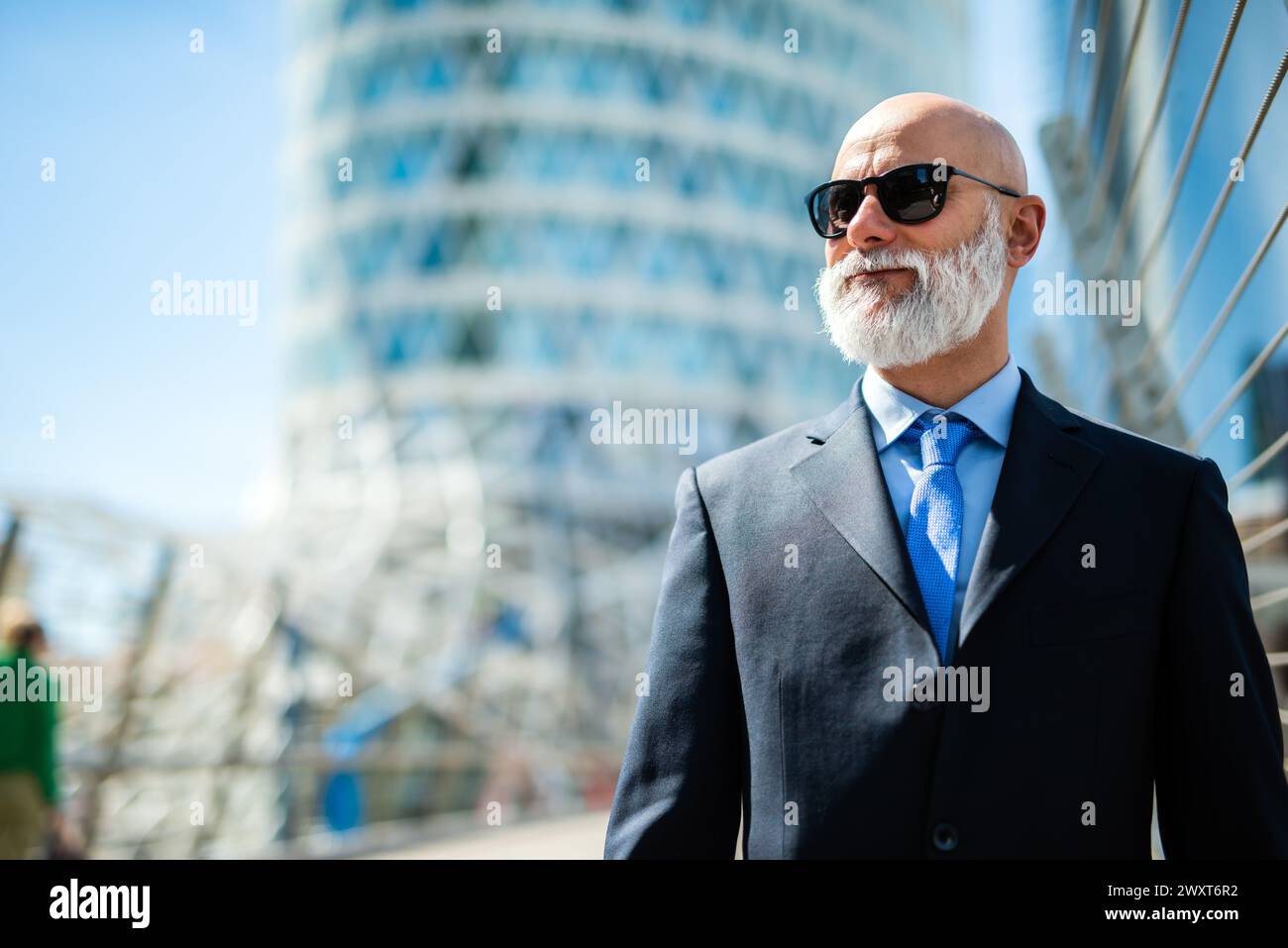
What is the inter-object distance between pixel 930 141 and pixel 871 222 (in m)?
0.20

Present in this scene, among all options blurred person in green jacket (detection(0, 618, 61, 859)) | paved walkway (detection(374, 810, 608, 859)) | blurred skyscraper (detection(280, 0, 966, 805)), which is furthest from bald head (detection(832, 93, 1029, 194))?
blurred skyscraper (detection(280, 0, 966, 805))

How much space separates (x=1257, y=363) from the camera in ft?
9.05

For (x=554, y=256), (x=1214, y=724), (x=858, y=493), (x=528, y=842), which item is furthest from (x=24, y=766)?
(x=554, y=256)

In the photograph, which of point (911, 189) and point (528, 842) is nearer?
point (911, 189)

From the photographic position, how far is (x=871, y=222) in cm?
233

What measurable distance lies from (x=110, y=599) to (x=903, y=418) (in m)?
11.2

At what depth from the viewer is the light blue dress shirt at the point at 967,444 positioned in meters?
2.32

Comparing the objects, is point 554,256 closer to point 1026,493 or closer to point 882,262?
point 882,262

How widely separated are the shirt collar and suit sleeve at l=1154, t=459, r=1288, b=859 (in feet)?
1.39

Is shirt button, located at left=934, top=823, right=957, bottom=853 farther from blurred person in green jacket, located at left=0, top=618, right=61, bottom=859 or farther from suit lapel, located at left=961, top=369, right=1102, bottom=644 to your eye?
blurred person in green jacket, located at left=0, top=618, right=61, bottom=859

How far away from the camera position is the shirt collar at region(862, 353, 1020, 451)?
241 centimetres

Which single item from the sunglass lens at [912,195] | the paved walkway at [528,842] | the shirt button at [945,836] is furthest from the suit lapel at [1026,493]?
the paved walkway at [528,842]

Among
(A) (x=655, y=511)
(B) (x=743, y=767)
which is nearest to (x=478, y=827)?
(B) (x=743, y=767)

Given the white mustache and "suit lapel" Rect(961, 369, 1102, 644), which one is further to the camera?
the white mustache
